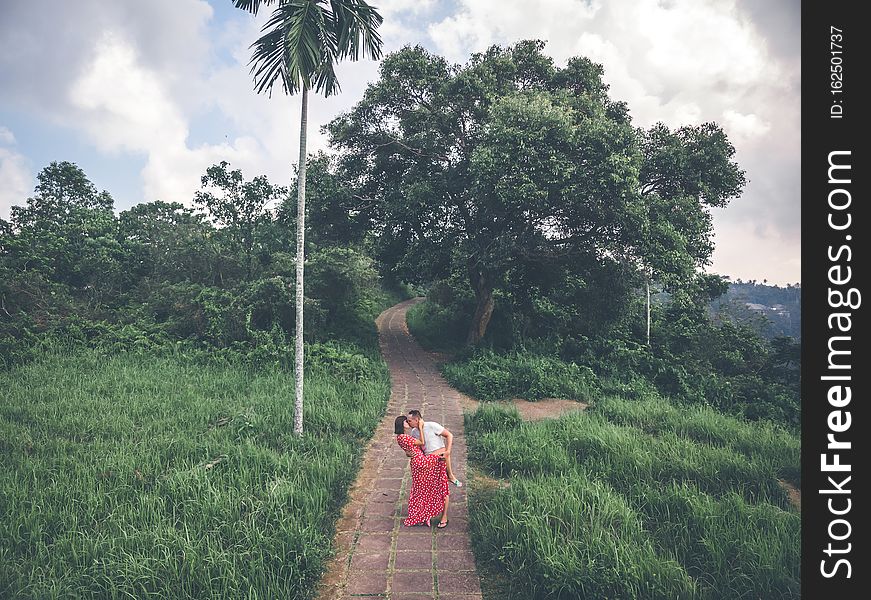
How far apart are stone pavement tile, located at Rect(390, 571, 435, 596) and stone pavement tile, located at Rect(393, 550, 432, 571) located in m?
0.09

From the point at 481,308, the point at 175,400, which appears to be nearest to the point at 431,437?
the point at 175,400

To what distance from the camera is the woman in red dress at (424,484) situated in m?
4.93

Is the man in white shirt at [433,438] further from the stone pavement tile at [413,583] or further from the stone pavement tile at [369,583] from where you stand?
the stone pavement tile at [369,583]

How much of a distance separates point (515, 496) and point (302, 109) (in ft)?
20.5

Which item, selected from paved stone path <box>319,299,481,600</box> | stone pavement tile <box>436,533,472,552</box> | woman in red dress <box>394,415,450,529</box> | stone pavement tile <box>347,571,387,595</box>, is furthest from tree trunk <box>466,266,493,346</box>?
stone pavement tile <box>347,571,387,595</box>

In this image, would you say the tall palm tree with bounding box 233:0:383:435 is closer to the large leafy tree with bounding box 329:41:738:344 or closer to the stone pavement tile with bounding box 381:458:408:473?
the stone pavement tile with bounding box 381:458:408:473

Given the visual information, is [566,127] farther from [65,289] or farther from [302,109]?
[65,289]

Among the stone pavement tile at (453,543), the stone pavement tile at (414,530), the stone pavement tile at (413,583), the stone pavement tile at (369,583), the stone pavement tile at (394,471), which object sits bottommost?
the stone pavement tile at (369,583)

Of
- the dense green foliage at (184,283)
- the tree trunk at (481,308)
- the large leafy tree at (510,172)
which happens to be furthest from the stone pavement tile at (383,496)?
the tree trunk at (481,308)

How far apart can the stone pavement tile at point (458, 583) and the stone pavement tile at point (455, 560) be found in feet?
0.21

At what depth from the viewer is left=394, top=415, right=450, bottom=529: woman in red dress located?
4926 mm

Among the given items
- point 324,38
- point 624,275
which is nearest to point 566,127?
point 624,275

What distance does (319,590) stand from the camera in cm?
391
